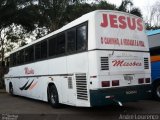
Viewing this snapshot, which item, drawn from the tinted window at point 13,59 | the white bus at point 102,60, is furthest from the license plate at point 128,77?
the tinted window at point 13,59

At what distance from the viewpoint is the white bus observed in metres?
10.5

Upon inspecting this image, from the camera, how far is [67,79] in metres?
12.2

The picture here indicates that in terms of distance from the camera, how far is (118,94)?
10.7 metres

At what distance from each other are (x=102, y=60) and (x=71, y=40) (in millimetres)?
1831

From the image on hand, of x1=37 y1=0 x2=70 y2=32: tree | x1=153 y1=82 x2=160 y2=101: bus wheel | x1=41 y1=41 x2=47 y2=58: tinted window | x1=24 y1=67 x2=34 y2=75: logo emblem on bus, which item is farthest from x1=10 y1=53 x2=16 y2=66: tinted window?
x1=37 y1=0 x2=70 y2=32: tree

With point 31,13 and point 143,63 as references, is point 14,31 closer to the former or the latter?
point 31,13

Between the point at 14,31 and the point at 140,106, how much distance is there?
76.6 ft

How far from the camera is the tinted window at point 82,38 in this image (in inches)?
432

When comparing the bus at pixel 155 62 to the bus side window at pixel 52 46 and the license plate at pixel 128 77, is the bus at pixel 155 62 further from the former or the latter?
the bus side window at pixel 52 46

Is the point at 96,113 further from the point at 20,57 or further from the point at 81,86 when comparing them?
the point at 20,57

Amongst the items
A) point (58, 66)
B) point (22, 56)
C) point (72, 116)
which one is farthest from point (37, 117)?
point (22, 56)

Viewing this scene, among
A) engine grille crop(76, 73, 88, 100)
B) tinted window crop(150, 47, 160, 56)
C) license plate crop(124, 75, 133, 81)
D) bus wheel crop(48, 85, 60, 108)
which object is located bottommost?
bus wheel crop(48, 85, 60, 108)

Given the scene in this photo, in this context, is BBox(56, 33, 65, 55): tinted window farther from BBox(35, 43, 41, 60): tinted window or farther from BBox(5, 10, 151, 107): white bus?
BBox(35, 43, 41, 60): tinted window

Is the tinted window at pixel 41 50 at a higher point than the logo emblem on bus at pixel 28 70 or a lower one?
higher
